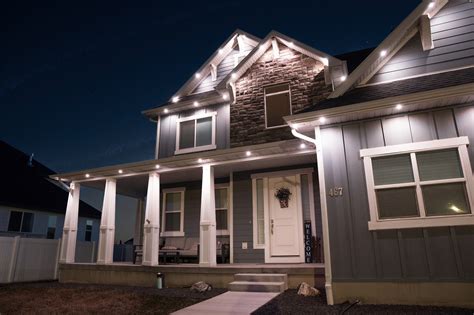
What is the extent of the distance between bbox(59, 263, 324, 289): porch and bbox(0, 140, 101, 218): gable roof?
6.22m

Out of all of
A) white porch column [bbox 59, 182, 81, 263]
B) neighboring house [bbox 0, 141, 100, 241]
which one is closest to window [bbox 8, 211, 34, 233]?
neighboring house [bbox 0, 141, 100, 241]

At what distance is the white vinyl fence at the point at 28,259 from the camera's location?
8.55 metres

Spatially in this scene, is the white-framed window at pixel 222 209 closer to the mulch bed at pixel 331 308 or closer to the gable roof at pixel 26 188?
the mulch bed at pixel 331 308

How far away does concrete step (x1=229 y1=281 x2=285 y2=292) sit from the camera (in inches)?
211

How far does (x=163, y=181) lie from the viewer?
31.0 ft

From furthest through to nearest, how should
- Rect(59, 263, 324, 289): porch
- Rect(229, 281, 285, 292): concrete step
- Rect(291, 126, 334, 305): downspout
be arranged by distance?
1. Rect(59, 263, 324, 289): porch
2. Rect(229, 281, 285, 292): concrete step
3. Rect(291, 126, 334, 305): downspout

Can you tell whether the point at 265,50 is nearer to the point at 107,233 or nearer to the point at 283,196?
the point at 283,196

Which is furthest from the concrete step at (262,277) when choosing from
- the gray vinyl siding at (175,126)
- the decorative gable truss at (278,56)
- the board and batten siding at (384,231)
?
the decorative gable truss at (278,56)

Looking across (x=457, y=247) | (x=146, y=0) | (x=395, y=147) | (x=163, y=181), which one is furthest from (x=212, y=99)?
(x=146, y=0)

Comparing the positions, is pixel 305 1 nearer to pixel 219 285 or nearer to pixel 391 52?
pixel 391 52

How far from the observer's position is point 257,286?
5453mm

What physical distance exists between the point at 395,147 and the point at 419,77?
1.67m

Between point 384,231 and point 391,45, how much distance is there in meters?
3.41

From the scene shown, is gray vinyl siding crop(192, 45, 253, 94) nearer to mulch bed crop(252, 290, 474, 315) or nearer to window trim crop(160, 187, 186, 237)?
window trim crop(160, 187, 186, 237)
